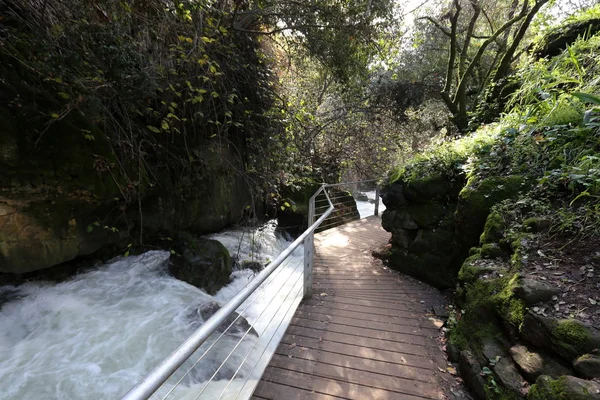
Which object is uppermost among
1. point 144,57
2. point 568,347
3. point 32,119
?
point 144,57

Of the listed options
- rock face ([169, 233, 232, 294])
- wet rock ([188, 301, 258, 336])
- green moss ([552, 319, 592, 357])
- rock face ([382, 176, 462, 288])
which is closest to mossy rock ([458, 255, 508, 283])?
green moss ([552, 319, 592, 357])

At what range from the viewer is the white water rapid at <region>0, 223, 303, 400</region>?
2557 millimetres

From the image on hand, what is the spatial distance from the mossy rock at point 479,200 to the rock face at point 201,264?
351 cm

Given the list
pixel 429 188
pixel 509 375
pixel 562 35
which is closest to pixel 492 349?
pixel 509 375

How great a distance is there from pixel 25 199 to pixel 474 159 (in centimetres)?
513

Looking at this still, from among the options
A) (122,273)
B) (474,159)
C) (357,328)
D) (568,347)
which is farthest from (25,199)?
(474,159)

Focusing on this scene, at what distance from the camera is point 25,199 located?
9.89 feet

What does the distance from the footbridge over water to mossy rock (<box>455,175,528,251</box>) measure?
88cm

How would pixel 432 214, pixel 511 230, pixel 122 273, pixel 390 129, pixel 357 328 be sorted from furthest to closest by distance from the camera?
1. pixel 390 129
2. pixel 122 273
3. pixel 432 214
4. pixel 357 328
5. pixel 511 230

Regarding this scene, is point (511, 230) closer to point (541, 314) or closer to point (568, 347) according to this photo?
point (541, 314)

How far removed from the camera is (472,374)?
6.22 feet

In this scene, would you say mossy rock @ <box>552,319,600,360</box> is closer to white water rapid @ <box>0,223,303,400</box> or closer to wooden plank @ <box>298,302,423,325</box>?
wooden plank @ <box>298,302,423,325</box>

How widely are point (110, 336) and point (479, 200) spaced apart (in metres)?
4.23

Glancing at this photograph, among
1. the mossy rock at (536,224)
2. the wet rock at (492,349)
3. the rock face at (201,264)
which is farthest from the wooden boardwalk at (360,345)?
the rock face at (201,264)
